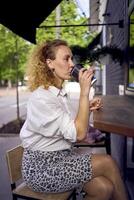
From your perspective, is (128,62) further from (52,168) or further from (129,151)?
(52,168)

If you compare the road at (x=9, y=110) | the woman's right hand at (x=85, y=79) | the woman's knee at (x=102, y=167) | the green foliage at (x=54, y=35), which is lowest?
the road at (x=9, y=110)

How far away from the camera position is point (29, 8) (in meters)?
6.04

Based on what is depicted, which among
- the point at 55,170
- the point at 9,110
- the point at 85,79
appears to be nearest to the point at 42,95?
the point at 85,79

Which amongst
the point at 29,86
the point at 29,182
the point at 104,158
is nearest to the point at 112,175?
the point at 104,158

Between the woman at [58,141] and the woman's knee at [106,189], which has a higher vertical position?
the woman at [58,141]

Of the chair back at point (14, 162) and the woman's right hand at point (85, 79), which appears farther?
the chair back at point (14, 162)

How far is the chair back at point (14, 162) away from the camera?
8.90ft

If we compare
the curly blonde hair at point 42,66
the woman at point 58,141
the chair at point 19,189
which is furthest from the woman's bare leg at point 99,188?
the curly blonde hair at point 42,66

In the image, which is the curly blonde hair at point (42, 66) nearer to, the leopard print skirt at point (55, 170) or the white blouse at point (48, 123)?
the white blouse at point (48, 123)

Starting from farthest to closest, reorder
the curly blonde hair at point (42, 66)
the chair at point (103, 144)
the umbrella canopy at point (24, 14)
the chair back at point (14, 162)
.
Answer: the umbrella canopy at point (24, 14) → the chair at point (103, 144) → the chair back at point (14, 162) → the curly blonde hair at point (42, 66)

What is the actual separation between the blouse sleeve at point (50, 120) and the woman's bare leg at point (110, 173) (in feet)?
0.75

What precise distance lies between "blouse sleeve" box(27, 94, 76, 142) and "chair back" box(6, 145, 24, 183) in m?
0.38

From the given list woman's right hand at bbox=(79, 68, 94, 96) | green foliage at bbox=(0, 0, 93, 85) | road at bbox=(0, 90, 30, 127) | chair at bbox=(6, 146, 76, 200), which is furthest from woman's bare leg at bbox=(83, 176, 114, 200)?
green foliage at bbox=(0, 0, 93, 85)

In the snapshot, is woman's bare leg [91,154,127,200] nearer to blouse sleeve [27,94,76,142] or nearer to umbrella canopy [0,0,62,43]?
blouse sleeve [27,94,76,142]
